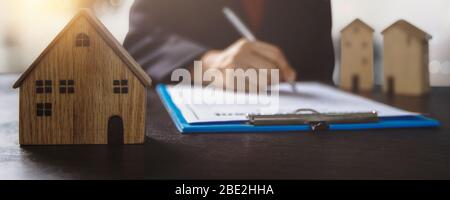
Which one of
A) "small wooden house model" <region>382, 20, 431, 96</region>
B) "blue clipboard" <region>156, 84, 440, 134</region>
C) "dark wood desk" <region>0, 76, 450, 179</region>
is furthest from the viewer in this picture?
"small wooden house model" <region>382, 20, 431, 96</region>

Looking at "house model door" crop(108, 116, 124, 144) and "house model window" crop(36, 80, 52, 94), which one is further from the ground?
"house model window" crop(36, 80, 52, 94)

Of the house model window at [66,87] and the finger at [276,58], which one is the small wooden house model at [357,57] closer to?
the finger at [276,58]

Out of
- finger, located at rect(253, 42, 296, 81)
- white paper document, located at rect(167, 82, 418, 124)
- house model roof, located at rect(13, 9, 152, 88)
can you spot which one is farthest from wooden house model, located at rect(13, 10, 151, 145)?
finger, located at rect(253, 42, 296, 81)

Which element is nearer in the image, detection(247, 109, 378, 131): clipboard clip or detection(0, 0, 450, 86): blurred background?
detection(247, 109, 378, 131): clipboard clip

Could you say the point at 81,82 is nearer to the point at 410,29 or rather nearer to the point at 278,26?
the point at 410,29

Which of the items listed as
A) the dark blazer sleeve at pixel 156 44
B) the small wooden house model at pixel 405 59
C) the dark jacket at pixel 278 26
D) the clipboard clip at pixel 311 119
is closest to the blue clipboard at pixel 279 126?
the clipboard clip at pixel 311 119

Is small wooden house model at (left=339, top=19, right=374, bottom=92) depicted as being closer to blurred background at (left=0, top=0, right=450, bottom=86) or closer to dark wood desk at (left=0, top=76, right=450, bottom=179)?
blurred background at (left=0, top=0, right=450, bottom=86)

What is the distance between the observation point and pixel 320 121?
0.52m

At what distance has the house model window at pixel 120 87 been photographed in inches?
Result: 16.5

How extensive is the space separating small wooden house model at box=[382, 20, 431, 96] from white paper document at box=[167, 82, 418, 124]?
11cm

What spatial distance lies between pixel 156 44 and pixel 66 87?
0.61 m

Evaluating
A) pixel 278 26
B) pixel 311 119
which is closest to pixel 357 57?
pixel 311 119

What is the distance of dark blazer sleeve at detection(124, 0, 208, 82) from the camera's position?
0.94m

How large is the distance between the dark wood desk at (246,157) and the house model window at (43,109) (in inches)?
1.1
